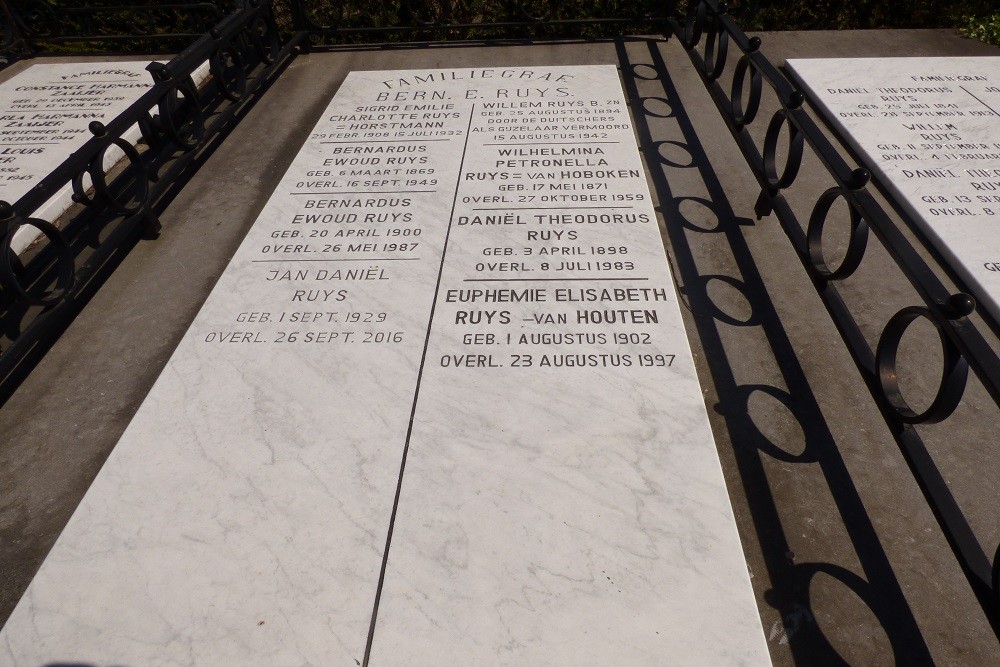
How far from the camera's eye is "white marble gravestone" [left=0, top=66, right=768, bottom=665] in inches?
83.5

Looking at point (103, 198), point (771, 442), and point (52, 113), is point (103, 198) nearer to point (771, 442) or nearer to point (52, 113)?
point (52, 113)

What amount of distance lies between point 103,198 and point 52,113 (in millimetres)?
2311

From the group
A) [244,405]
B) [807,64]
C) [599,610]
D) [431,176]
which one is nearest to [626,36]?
[807,64]

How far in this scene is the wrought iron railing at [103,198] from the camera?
310cm

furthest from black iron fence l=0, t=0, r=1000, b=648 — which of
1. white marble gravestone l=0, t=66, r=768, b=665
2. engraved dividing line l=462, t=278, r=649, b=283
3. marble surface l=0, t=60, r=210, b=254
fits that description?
engraved dividing line l=462, t=278, r=649, b=283

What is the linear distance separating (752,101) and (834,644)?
3.52 meters

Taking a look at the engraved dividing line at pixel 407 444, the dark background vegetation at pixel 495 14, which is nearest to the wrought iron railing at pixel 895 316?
the engraved dividing line at pixel 407 444

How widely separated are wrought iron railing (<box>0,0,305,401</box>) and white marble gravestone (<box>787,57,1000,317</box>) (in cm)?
512

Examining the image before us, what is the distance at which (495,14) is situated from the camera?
7230 millimetres

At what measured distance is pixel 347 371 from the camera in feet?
9.69

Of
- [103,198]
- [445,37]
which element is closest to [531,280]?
[103,198]

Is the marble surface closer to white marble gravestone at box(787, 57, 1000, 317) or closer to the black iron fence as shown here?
the black iron fence

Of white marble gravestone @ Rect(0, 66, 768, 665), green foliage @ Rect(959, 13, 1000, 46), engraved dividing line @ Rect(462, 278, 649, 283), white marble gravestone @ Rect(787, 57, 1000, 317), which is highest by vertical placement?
green foliage @ Rect(959, 13, 1000, 46)

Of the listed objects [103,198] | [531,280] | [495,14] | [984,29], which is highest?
[984,29]
